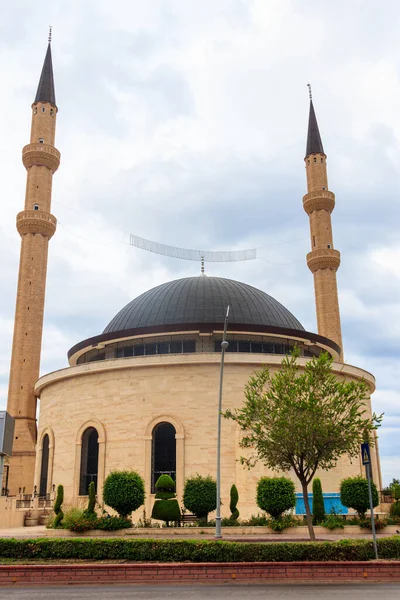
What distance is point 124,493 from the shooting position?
26.0m

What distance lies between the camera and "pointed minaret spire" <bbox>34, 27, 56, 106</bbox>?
4841cm

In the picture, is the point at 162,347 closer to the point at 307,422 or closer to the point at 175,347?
the point at 175,347

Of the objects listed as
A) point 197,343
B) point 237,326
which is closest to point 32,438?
point 197,343

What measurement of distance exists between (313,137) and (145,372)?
3145cm

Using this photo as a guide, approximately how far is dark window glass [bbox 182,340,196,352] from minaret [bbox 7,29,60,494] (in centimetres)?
1195

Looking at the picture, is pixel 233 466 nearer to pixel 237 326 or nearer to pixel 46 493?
pixel 237 326

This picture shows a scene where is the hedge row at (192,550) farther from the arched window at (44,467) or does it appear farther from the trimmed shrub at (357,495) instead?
the arched window at (44,467)

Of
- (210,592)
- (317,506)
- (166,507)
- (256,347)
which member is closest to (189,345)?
(256,347)

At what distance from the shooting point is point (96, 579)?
14.2 metres

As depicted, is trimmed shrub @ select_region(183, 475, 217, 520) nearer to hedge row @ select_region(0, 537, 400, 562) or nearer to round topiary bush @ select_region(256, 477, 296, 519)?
round topiary bush @ select_region(256, 477, 296, 519)

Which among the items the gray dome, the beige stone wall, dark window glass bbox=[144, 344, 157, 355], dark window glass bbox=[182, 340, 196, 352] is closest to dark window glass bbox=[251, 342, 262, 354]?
the gray dome

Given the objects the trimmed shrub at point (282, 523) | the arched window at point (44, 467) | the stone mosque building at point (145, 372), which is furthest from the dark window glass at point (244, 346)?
the arched window at point (44, 467)

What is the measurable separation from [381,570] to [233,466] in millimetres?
15510

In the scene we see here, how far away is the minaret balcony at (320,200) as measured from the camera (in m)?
49.7
